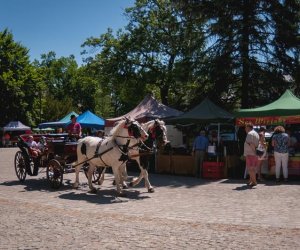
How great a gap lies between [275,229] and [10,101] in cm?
5220

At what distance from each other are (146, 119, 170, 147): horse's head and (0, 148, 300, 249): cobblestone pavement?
1.55m

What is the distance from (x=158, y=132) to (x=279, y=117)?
18.7ft

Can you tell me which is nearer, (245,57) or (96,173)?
(96,173)

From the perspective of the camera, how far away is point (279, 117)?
672 inches

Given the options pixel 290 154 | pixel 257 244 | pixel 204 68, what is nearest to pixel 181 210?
pixel 257 244

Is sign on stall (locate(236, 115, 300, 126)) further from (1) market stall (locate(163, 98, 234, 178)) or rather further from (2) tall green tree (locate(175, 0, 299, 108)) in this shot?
(2) tall green tree (locate(175, 0, 299, 108))

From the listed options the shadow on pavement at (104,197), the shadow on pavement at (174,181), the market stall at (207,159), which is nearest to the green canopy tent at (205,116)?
the market stall at (207,159)

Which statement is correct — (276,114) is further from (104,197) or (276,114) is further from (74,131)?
(104,197)

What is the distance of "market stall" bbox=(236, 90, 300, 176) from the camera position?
1628 centimetres

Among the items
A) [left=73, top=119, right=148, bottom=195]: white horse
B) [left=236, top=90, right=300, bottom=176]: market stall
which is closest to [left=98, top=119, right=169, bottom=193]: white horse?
[left=73, top=119, right=148, bottom=195]: white horse

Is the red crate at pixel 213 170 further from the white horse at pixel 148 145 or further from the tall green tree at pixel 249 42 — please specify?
the tall green tree at pixel 249 42

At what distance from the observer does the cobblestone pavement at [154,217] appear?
734 centimetres

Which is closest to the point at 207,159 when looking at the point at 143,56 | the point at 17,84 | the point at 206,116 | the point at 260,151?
the point at 206,116

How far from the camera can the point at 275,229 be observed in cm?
813
